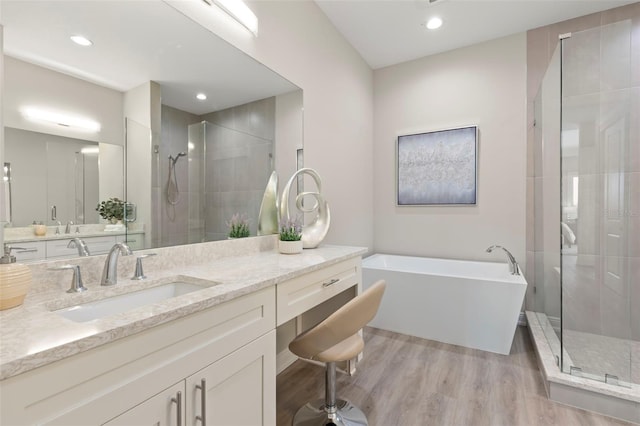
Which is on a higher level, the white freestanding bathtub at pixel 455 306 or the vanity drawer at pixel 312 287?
the vanity drawer at pixel 312 287

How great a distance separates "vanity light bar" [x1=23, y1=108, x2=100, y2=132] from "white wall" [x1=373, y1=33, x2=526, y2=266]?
294 cm

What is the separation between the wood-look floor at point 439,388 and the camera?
160 cm

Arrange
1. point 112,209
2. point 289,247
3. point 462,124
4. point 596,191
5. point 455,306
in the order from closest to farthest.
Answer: point 112,209 → point 289,247 → point 596,191 → point 455,306 → point 462,124

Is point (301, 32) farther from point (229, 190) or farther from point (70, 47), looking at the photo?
point (70, 47)

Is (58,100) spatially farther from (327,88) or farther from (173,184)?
(327,88)

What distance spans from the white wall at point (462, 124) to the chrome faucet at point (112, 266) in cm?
290

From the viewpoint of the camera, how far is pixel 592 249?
6.91 ft

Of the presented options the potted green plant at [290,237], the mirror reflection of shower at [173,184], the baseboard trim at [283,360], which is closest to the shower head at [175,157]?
the mirror reflection of shower at [173,184]

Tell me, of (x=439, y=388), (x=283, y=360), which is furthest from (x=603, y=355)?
(x=283, y=360)

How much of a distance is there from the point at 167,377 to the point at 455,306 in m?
2.25

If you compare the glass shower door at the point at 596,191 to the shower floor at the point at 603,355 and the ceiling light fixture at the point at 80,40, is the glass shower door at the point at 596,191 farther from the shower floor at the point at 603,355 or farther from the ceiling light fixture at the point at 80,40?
the ceiling light fixture at the point at 80,40

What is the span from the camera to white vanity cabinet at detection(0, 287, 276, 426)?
0.58 m

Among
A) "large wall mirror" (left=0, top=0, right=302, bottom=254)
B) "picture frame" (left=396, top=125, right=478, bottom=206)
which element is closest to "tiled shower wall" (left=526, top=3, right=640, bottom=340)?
"picture frame" (left=396, top=125, right=478, bottom=206)

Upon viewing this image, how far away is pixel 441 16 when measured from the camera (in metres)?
2.64
